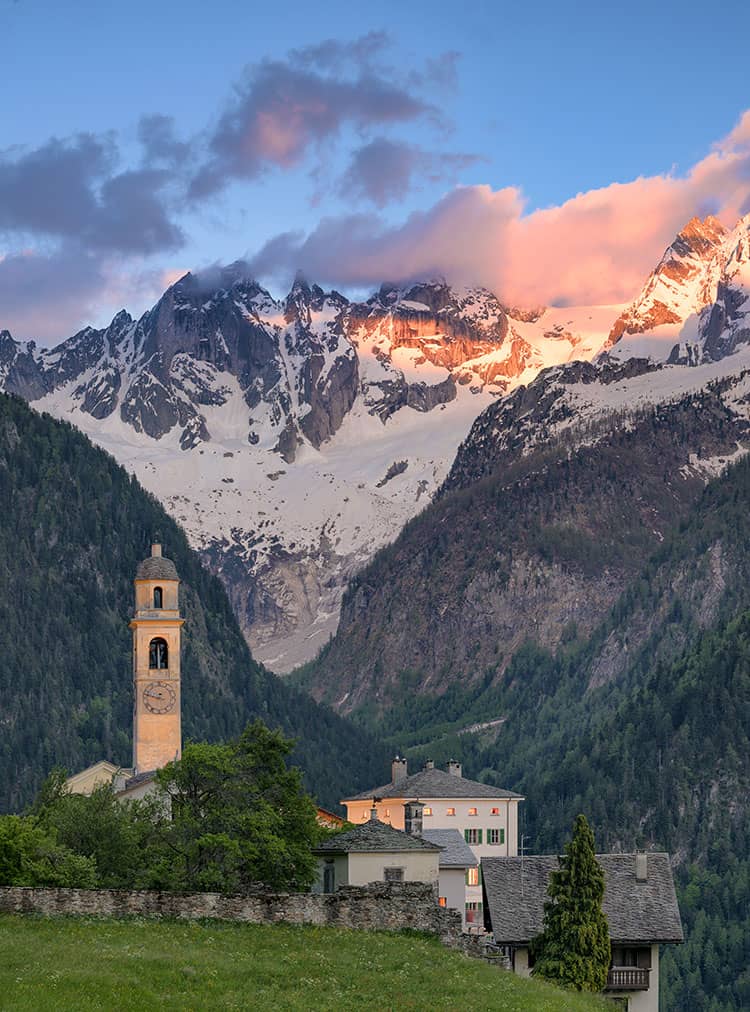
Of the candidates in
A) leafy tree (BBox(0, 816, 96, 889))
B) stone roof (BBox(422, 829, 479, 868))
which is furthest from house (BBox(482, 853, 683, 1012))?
leafy tree (BBox(0, 816, 96, 889))

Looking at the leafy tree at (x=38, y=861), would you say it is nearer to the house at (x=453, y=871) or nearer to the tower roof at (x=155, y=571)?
the house at (x=453, y=871)

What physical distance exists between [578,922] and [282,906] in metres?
22.2

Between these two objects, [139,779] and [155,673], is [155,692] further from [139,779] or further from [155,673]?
[139,779]

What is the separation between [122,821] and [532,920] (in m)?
21.5

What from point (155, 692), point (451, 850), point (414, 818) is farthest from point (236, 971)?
point (155, 692)

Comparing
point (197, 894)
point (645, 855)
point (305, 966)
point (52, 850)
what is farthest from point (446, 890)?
point (305, 966)

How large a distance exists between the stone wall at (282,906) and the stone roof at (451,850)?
3412 centimetres

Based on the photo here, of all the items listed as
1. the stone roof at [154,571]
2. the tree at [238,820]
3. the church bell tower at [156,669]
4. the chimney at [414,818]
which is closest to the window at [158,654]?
the church bell tower at [156,669]

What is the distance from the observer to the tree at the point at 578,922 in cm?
11300

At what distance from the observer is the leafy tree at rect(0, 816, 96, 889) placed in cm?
11662

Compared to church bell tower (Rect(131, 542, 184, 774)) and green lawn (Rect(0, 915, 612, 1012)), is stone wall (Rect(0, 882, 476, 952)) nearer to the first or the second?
green lawn (Rect(0, 915, 612, 1012))

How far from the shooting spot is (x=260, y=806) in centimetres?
12600

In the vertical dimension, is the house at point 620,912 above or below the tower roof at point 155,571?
below

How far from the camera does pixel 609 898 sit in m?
122
